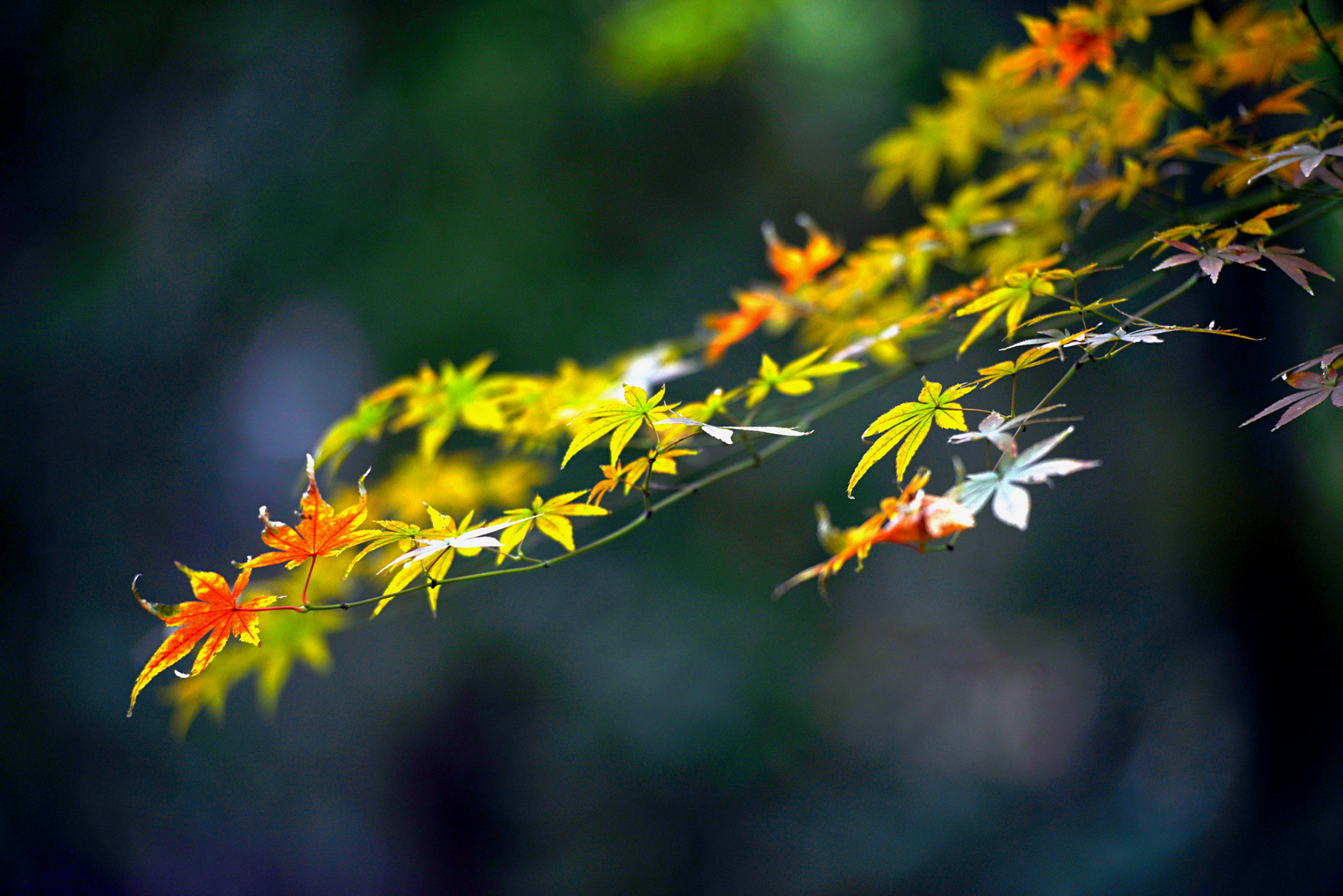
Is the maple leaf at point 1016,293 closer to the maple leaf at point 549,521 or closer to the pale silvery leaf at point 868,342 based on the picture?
the pale silvery leaf at point 868,342

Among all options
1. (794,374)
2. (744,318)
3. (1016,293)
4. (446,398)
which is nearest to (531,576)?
(446,398)

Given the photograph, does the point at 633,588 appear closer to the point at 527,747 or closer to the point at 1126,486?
the point at 527,747

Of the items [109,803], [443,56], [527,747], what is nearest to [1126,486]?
[527,747]

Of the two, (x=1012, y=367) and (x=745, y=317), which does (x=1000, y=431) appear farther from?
(x=745, y=317)

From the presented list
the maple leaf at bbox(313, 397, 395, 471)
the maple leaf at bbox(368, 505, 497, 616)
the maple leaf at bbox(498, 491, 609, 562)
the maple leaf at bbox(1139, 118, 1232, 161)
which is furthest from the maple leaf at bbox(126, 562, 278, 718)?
the maple leaf at bbox(1139, 118, 1232, 161)

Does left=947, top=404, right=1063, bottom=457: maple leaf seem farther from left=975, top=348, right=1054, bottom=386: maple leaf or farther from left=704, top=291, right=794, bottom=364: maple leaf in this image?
left=704, top=291, right=794, bottom=364: maple leaf

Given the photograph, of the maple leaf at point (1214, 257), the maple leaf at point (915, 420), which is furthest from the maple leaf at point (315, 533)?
the maple leaf at point (1214, 257)
